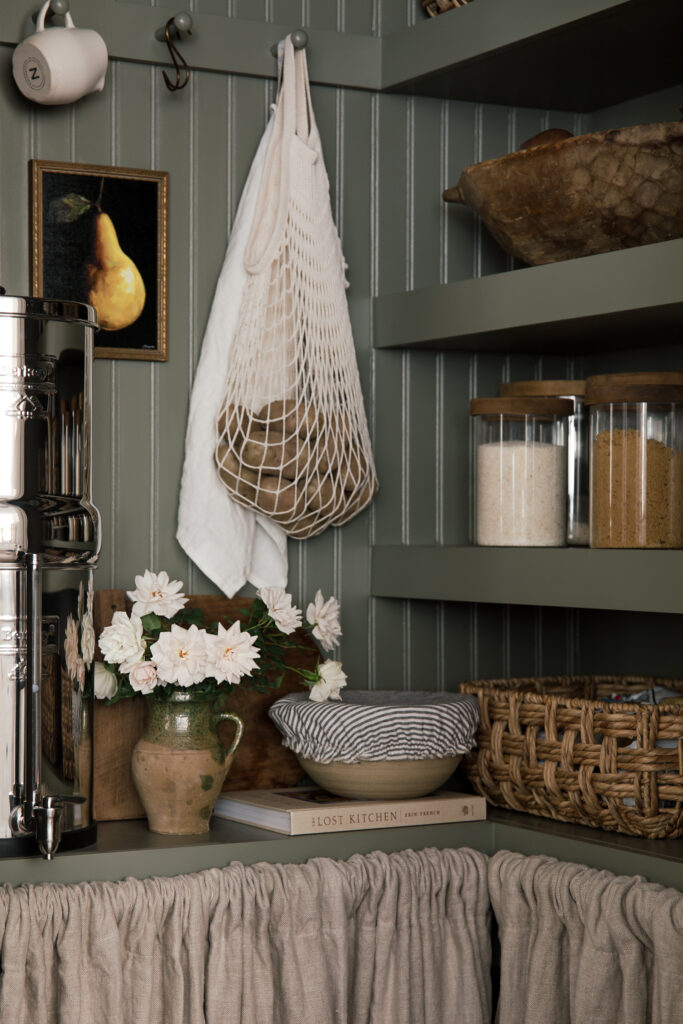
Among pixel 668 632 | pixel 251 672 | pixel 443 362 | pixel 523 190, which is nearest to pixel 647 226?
pixel 523 190

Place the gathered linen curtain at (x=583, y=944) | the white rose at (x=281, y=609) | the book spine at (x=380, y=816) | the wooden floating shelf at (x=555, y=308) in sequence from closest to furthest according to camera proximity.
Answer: the gathered linen curtain at (x=583, y=944) < the wooden floating shelf at (x=555, y=308) < the book spine at (x=380, y=816) < the white rose at (x=281, y=609)

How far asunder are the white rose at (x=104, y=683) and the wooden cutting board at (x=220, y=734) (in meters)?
0.06

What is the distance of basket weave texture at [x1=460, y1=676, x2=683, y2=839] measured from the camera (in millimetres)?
1673

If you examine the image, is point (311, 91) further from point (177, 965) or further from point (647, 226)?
point (177, 965)

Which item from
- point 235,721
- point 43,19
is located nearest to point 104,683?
point 235,721

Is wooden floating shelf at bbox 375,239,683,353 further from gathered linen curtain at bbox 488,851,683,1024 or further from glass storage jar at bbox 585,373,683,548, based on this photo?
gathered linen curtain at bbox 488,851,683,1024

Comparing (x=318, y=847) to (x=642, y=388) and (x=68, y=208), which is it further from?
(x=68, y=208)

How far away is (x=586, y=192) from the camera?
5.67 ft

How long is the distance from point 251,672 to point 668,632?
0.67 m

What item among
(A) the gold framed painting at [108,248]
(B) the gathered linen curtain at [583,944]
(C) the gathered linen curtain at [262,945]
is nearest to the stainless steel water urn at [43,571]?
(C) the gathered linen curtain at [262,945]

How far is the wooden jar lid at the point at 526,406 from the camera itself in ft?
6.14

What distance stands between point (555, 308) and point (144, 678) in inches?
27.7

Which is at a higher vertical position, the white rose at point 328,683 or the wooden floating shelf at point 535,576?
the wooden floating shelf at point 535,576

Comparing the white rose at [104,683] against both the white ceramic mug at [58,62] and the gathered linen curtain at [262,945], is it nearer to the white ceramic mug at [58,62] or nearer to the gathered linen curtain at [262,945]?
the gathered linen curtain at [262,945]
